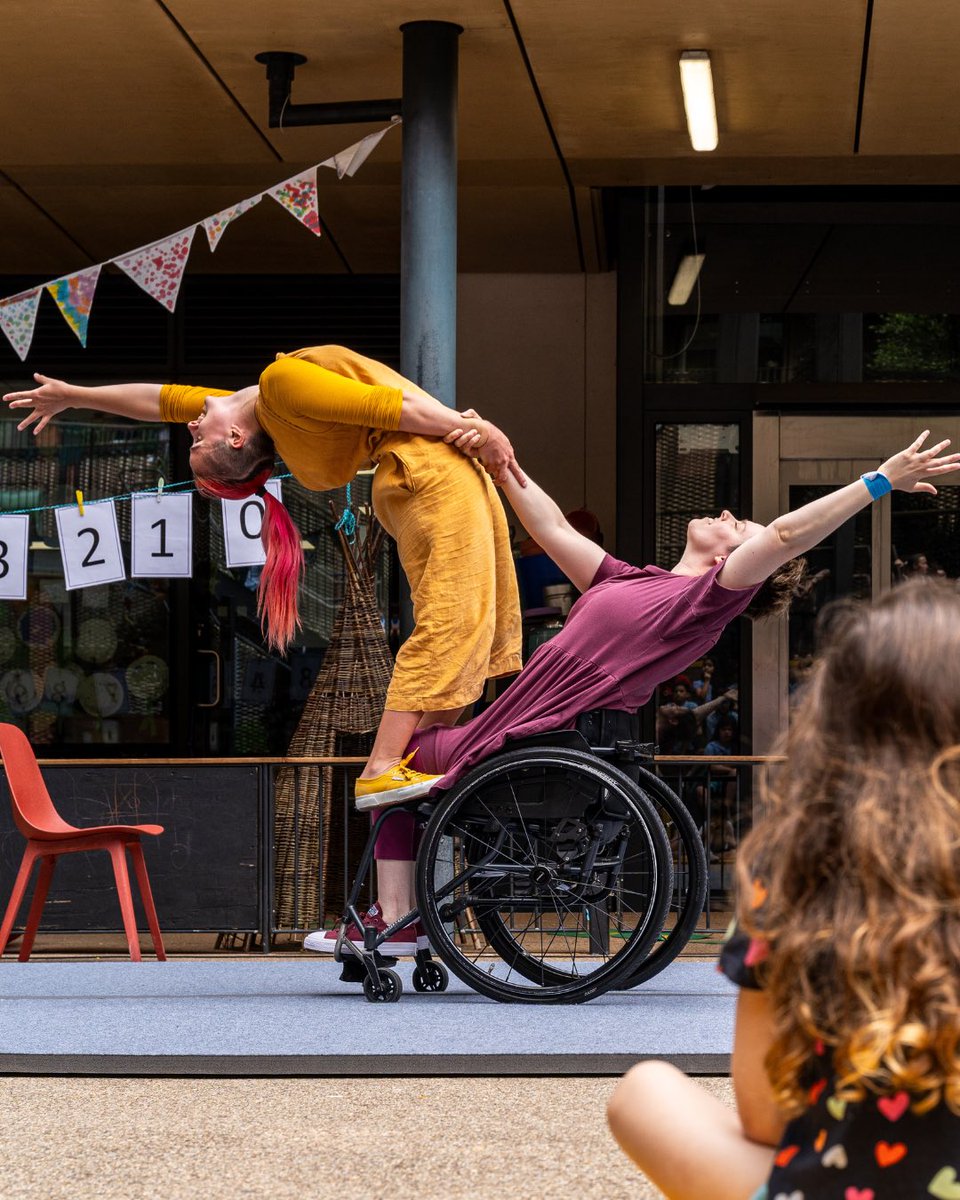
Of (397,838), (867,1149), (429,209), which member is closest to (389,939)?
(397,838)

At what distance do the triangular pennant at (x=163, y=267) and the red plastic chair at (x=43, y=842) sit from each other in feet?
6.05

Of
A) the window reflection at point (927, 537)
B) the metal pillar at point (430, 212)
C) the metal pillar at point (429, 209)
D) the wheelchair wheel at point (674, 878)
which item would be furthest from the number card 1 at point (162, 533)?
the window reflection at point (927, 537)

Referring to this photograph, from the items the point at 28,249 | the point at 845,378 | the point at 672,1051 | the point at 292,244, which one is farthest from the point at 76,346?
the point at 672,1051

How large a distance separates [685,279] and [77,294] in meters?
3.20

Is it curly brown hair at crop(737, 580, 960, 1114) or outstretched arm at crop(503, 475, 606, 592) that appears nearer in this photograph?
curly brown hair at crop(737, 580, 960, 1114)

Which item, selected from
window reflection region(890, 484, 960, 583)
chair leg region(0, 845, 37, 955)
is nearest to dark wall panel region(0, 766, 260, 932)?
chair leg region(0, 845, 37, 955)

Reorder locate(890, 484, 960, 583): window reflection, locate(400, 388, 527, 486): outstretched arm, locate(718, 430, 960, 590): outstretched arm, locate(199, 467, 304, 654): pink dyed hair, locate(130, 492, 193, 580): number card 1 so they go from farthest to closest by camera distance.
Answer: locate(890, 484, 960, 583): window reflection
locate(130, 492, 193, 580): number card 1
locate(199, 467, 304, 654): pink dyed hair
locate(400, 388, 527, 486): outstretched arm
locate(718, 430, 960, 590): outstretched arm

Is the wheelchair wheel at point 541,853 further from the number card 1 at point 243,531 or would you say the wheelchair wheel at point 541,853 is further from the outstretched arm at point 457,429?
the number card 1 at point 243,531

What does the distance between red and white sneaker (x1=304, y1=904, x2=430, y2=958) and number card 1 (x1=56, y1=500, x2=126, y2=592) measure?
3058mm

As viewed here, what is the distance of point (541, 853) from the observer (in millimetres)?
3996

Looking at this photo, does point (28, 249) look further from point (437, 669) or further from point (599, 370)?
point (437, 669)

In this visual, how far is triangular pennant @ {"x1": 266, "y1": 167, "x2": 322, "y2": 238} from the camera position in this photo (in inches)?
248

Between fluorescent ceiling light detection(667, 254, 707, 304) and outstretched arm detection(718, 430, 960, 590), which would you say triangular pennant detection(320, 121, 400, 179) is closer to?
fluorescent ceiling light detection(667, 254, 707, 304)

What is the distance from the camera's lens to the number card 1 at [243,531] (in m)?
6.89
